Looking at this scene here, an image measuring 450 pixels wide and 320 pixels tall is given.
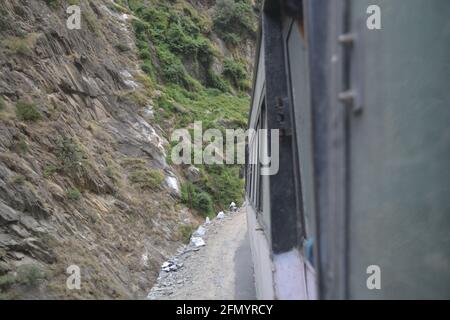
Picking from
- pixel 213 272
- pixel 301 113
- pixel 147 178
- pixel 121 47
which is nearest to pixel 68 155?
pixel 147 178

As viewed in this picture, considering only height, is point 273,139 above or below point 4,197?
above

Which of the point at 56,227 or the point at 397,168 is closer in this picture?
the point at 397,168

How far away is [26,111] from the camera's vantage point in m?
9.77

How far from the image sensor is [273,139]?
3.67 m

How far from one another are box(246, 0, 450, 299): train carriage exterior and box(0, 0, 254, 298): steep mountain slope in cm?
574

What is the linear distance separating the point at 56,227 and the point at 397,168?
743 cm

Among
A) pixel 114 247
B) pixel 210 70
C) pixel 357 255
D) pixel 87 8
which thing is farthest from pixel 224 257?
pixel 210 70

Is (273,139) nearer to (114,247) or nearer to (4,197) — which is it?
(4,197)

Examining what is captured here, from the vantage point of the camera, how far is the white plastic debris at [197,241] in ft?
37.8

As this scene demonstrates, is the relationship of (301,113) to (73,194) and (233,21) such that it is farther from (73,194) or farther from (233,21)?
(233,21)

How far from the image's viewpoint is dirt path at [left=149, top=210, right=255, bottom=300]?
651 centimetres

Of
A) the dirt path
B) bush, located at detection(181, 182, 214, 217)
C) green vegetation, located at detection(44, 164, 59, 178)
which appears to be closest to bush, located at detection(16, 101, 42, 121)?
green vegetation, located at detection(44, 164, 59, 178)

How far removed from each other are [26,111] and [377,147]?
992 centimetres

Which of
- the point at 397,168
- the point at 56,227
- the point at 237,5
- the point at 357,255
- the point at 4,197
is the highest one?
the point at 237,5
